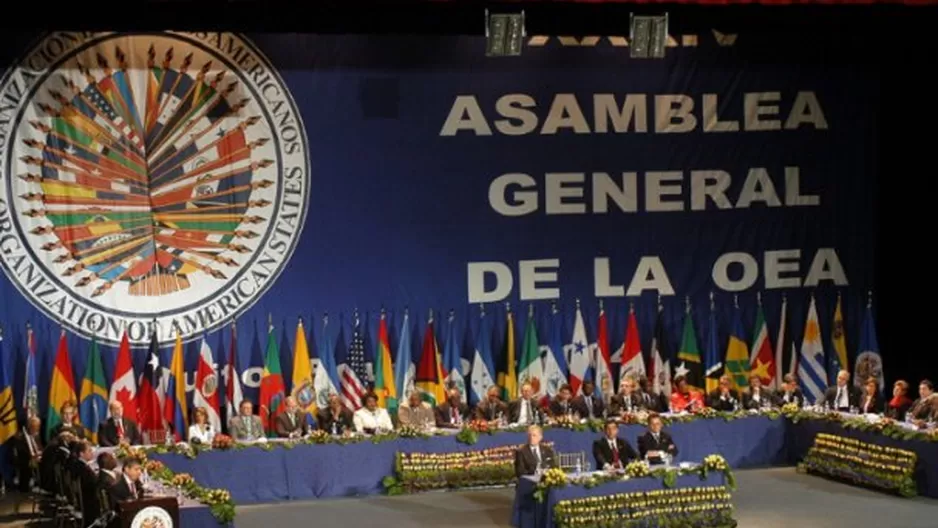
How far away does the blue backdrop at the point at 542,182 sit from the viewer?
21.9m

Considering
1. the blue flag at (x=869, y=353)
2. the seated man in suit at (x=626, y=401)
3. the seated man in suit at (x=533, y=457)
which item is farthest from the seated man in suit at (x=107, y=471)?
the blue flag at (x=869, y=353)

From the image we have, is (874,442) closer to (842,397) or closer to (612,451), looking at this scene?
(842,397)

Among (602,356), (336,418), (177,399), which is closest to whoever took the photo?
(336,418)

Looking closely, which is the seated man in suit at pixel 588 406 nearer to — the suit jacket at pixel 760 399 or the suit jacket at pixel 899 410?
the suit jacket at pixel 760 399

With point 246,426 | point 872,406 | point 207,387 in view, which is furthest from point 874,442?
point 207,387

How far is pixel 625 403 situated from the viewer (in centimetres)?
2086

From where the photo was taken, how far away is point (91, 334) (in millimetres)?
20953

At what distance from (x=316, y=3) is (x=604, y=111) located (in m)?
4.74

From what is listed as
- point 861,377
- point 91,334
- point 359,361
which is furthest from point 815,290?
point 91,334

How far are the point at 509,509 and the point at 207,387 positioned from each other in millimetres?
5007

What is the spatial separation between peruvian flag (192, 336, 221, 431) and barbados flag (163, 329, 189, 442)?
184 mm

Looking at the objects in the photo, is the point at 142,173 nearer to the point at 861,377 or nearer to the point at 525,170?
the point at 525,170

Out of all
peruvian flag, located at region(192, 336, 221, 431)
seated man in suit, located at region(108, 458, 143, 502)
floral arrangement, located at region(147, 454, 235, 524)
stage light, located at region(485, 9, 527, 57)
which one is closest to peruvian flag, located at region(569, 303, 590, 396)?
stage light, located at region(485, 9, 527, 57)

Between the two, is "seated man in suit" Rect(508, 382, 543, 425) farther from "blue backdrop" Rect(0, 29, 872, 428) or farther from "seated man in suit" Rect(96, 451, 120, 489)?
"seated man in suit" Rect(96, 451, 120, 489)
